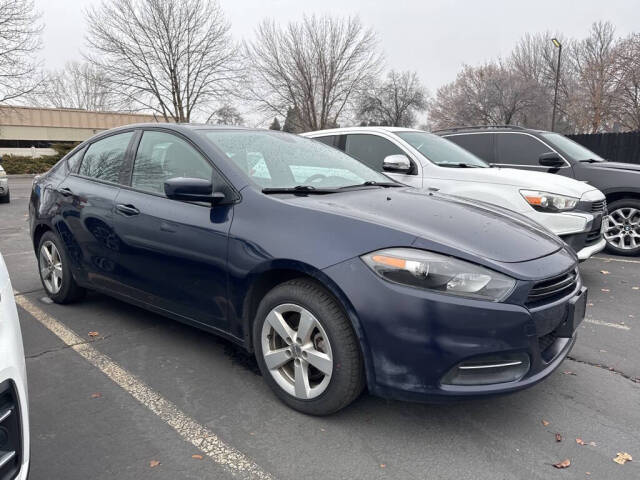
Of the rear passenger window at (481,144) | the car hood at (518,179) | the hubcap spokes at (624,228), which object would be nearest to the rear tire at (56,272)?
the car hood at (518,179)

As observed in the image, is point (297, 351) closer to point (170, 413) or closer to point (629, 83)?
point (170, 413)

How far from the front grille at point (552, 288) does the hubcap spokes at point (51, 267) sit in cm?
375

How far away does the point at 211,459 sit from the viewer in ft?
7.41

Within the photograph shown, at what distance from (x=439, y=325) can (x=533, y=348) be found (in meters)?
0.49

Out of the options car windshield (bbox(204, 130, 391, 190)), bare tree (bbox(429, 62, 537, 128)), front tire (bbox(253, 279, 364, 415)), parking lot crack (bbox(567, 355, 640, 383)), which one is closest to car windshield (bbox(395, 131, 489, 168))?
car windshield (bbox(204, 130, 391, 190))

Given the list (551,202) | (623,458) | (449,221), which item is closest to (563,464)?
(623,458)

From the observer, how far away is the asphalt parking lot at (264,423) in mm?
2203

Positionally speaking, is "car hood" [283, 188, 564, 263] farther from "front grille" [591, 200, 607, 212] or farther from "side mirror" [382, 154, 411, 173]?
"front grille" [591, 200, 607, 212]

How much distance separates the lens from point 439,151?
5875 mm

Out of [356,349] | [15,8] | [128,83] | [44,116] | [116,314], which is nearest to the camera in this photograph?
[356,349]

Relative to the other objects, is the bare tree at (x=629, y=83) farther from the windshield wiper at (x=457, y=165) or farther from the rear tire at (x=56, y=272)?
the rear tire at (x=56, y=272)

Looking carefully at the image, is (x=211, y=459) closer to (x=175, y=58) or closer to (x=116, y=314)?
(x=116, y=314)

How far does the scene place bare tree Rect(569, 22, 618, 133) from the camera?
30156 millimetres

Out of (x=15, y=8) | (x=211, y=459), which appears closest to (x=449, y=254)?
(x=211, y=459)
